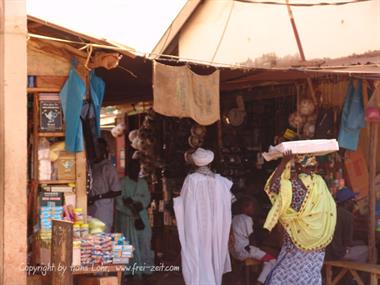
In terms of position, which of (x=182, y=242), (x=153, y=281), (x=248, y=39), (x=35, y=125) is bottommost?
(x=153, y=281)

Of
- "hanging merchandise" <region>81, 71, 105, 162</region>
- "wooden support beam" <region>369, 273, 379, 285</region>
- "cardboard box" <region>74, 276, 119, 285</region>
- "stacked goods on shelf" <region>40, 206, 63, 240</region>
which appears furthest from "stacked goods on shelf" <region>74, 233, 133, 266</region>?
"wooden support beam" <region>369, 273, 379, 285</region>

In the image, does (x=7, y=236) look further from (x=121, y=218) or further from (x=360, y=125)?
(x=360, y=125)

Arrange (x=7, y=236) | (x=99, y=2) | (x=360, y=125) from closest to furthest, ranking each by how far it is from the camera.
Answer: (x=7, y=236) < (x=360, y=125) < (x=99, y=2)

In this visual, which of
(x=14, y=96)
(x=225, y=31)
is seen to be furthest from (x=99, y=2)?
(x=14, y=96)

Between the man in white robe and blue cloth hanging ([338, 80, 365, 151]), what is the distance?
1.72 m

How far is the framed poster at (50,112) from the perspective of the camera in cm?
666

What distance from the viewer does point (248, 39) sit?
11297mm

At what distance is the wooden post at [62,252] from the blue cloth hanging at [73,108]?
113 centimetres

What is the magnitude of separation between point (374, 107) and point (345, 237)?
1.63 metres

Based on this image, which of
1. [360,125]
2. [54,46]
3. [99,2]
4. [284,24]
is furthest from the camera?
[99,2]

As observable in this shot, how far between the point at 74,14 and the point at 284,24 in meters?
3.33

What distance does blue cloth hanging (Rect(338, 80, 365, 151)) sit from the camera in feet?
27.7

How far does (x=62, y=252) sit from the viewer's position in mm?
5617

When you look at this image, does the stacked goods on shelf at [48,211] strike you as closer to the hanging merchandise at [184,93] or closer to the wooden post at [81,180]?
the wooden post at [81,180]
